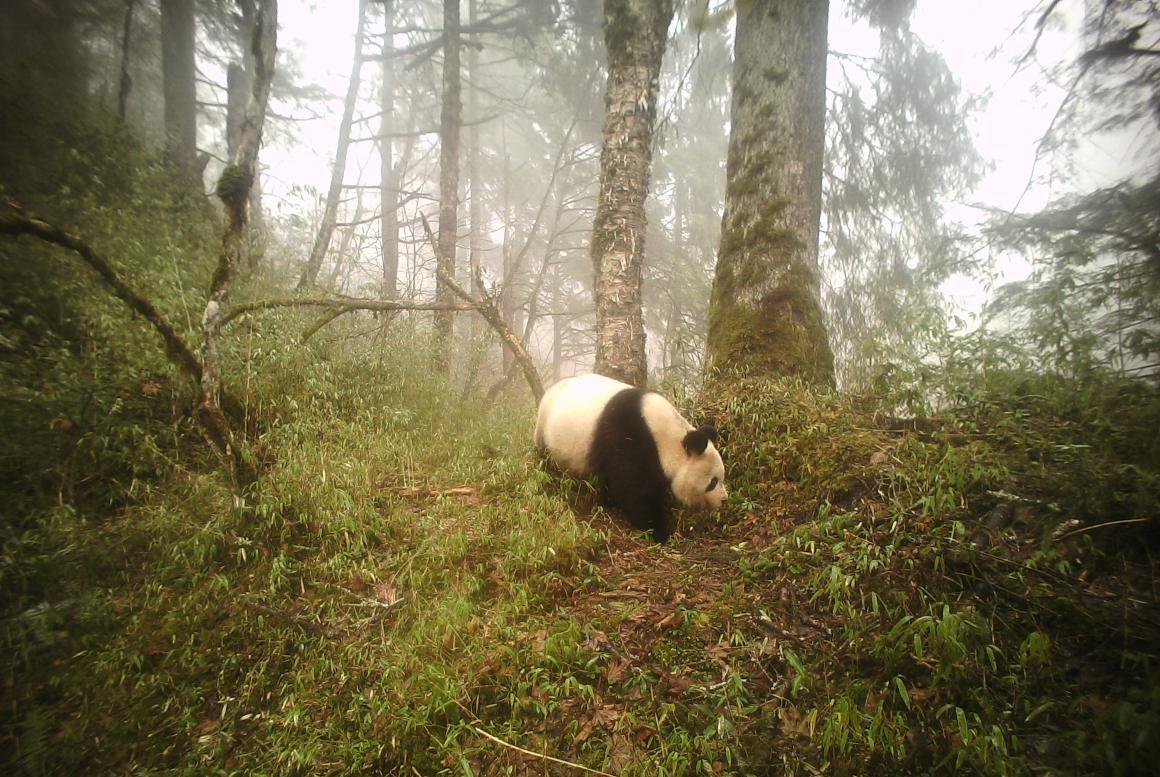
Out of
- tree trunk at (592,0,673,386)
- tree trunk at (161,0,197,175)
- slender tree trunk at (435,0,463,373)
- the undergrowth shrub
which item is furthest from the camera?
slender tree trunk at (435,0,463,373)

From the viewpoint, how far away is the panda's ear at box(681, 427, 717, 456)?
3557 millimetres

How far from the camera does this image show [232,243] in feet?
12.7

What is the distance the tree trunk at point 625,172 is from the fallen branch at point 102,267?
382 centimetres

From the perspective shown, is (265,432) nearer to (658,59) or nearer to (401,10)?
(658,59)

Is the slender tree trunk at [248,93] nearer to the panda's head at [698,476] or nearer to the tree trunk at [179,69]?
the tree trunk at [179,69]

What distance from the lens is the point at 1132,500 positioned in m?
2.22

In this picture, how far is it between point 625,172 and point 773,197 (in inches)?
66.3

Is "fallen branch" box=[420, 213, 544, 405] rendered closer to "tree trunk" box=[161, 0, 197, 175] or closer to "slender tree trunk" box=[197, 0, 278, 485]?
"slender tree trunk" box=[197, 0, 278, 485]

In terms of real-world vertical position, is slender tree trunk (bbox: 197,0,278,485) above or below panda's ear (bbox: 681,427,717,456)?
above

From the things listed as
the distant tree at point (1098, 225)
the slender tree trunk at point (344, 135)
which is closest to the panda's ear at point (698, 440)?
the distant tree at point (1098, 225)

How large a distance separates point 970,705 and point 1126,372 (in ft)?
10.1

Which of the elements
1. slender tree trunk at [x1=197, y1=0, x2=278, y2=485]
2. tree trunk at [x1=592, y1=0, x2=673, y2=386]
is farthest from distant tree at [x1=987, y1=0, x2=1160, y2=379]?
slender tree trunk at [x1=197, y1=0, x2=278, y2=485]

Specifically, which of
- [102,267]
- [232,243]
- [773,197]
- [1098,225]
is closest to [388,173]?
[232,243]

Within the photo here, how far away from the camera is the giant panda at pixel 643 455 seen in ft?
12.1
